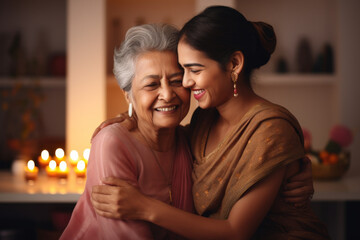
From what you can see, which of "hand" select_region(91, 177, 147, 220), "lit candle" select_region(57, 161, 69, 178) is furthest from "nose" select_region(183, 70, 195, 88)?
"lit candle" select_region(57, 161, 69, 178)

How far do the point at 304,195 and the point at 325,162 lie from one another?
132 centimetres

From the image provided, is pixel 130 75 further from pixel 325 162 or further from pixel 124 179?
pixel 325 162

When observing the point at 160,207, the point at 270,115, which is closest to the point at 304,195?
the point at 270,115

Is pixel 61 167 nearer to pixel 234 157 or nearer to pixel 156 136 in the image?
pixel 156 136

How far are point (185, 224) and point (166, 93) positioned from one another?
49 cm

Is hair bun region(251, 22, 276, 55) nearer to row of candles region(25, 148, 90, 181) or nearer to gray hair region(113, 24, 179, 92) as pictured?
gray hair region(113, 24, 179, 92)

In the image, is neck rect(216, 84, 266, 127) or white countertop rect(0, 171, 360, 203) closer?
neck rect(216, 84, 266, 127)

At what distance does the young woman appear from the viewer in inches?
54.2

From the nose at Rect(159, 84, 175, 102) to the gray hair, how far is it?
133mm

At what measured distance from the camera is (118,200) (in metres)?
1.36

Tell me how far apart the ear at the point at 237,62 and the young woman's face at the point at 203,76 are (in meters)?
0.03

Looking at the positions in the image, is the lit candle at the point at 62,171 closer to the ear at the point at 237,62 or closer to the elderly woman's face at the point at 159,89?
the elderly woman's face at the point at 159,89

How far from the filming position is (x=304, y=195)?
1.51m

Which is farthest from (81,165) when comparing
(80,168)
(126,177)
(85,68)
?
(126,177)
